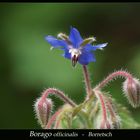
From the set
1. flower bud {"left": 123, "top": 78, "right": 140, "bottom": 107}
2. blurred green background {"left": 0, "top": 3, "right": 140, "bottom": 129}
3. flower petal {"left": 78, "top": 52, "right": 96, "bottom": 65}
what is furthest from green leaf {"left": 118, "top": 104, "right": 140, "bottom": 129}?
blurred green background {"left": 0, "top": 3, "right": 140, "bottom": 129}

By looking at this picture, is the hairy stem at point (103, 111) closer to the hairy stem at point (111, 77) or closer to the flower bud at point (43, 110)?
the hairy stem at point (111, 77)

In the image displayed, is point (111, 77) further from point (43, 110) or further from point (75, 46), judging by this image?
point (43, 110)

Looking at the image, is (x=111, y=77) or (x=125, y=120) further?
(x=125, y=120)

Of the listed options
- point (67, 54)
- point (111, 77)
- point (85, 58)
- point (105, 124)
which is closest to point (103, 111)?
point (105, 124)

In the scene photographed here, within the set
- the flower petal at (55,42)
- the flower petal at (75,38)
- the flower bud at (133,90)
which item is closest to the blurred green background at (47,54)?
the flower bud at (133,90)

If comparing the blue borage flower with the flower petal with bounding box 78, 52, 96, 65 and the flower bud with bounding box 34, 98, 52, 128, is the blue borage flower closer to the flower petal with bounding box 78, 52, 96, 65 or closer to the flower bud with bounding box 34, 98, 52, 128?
the flower petal with bounding box 78, 52, 96, 65
